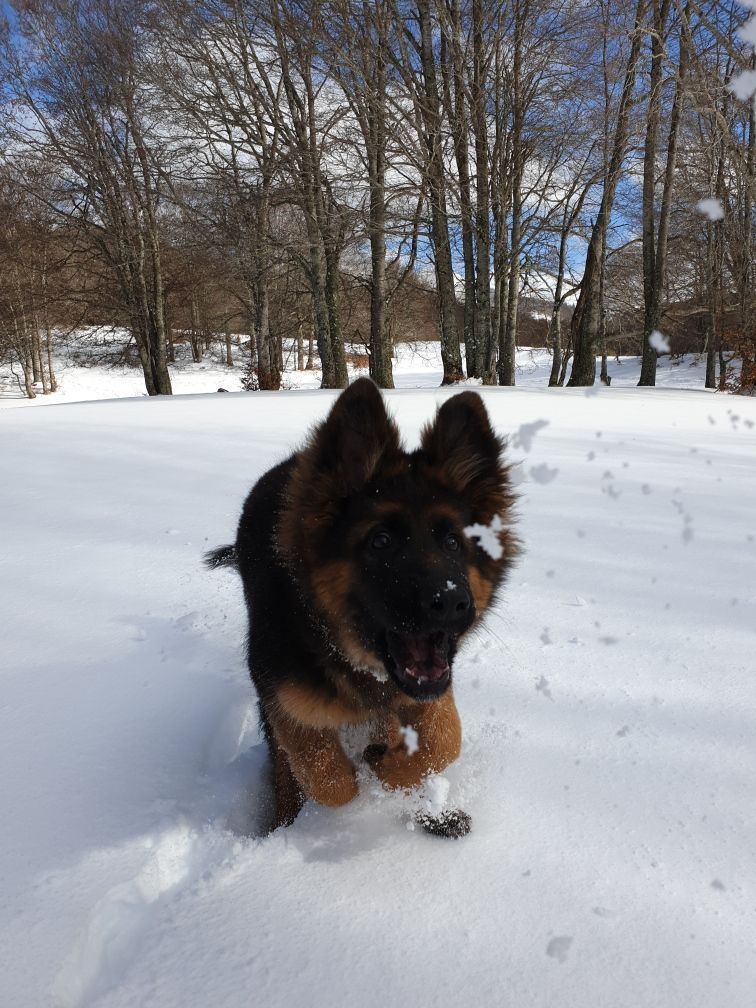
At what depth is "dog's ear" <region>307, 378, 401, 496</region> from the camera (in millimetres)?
1971

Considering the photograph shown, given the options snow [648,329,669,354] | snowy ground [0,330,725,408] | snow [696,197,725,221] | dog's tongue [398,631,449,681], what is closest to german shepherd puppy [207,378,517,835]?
dog's tongue [398,631,449,681]

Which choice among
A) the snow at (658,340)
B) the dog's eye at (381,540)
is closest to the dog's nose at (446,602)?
the dog's eye at (381,540)

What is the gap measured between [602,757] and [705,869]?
1.47 feet

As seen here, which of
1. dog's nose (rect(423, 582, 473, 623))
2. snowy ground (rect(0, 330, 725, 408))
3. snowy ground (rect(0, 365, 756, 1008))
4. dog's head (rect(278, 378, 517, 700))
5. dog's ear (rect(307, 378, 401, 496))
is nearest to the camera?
snowy ground (rect(0, 365, 756, 1008))

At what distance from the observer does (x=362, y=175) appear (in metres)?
15.5

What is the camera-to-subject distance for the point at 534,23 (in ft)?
45.9

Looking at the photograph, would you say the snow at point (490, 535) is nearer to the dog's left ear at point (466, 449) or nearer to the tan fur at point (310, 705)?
the dog's left ear at point (466, 449)

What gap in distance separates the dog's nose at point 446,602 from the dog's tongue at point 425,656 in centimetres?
17

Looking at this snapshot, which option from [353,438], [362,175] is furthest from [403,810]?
[362,175]

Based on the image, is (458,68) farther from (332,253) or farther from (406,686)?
(406,686)

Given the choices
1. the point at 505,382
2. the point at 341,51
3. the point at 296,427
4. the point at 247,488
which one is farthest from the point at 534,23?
the point at 247,488

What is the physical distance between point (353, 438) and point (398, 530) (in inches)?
13.4

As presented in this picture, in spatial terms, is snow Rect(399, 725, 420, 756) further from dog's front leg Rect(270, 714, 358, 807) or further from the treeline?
the treeline

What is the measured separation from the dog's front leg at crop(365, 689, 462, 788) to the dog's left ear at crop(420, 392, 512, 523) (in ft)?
2.20
